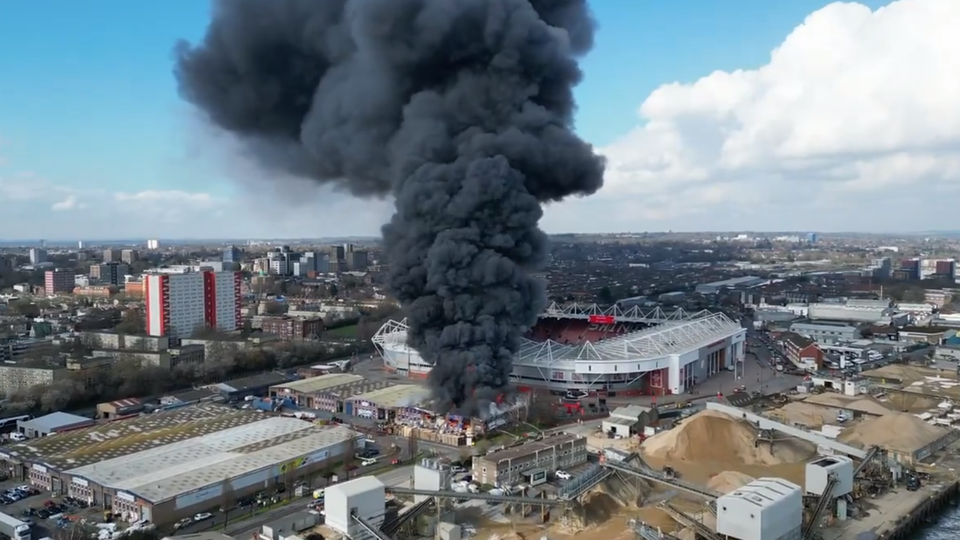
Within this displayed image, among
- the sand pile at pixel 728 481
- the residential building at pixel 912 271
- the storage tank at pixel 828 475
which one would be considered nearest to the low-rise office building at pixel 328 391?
the sand pile at pixel 728 481

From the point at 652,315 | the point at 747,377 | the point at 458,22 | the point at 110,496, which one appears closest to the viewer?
the point at 110,496

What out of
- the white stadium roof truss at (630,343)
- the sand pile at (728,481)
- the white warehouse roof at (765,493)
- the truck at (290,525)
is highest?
the white stadium roof truss at (630,343)

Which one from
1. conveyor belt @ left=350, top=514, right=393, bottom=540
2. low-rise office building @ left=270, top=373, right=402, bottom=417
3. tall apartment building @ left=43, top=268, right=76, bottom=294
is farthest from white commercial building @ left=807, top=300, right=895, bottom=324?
tall apartment building @ left=43, top=268, right=76, bottom=294

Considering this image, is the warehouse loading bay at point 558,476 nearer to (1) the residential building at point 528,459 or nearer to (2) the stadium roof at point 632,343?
(1) the residential building at point 528,459

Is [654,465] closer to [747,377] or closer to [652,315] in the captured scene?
[747,377]

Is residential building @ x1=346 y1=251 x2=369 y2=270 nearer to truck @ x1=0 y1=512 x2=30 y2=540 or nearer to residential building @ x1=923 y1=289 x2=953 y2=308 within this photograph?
residential building @ x1=923 y1=289 x2=953 y2=308

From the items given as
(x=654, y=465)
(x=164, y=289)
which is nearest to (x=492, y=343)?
(x=654, y=465)

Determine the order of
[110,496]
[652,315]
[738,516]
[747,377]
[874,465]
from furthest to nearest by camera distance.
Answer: [652,315] → [747,377] → [874,465] → [110,496] → [738,516]
